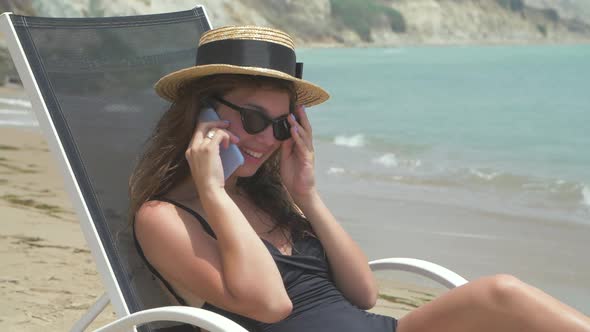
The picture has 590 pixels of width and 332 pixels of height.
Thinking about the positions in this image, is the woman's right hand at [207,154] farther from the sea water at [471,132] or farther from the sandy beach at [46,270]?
the sea water at [471,132]

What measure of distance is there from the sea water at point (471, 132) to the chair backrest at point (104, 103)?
539cm

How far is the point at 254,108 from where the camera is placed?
2381 mm

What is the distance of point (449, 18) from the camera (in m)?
73.9

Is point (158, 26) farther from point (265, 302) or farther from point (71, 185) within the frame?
point (265, 302)

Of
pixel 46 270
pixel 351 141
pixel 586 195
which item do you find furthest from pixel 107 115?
pixel 351 141

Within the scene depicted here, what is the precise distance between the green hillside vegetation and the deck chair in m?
64.9

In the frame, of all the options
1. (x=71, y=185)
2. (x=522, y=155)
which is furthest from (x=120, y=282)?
(x=522, y=155)

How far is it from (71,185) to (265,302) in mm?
713

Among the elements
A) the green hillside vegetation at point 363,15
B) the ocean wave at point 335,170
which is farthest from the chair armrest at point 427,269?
the green hillside vegetation at point 363,15

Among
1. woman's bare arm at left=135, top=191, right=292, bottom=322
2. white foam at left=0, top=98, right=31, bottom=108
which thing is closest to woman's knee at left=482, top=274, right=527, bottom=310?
woman's bare arm at left=135, top=191, right=292, bottom=322

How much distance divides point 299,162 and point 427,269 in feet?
1.61

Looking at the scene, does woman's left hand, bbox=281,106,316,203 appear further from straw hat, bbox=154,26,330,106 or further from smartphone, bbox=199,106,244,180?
smartphone, bbox=199,106,244,180

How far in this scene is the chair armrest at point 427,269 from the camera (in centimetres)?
263

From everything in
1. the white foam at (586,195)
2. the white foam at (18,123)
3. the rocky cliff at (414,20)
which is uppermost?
the white foam at (586,195)
